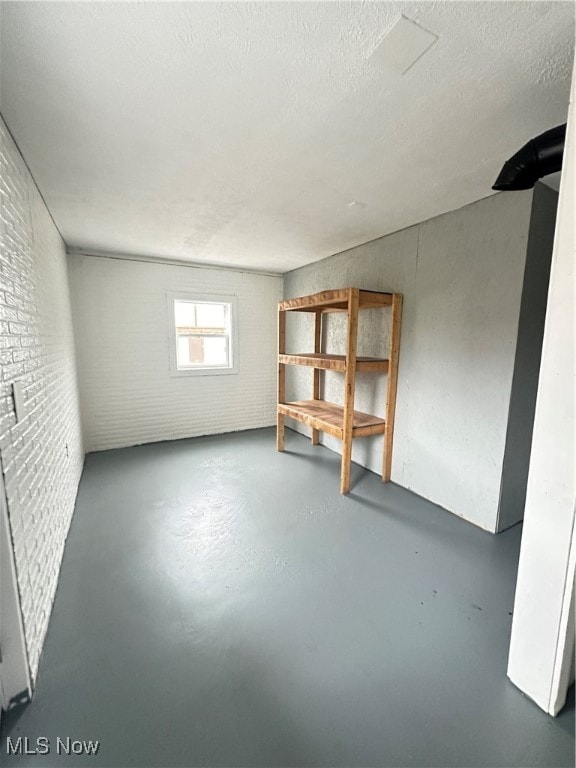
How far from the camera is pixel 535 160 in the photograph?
1.40 metres

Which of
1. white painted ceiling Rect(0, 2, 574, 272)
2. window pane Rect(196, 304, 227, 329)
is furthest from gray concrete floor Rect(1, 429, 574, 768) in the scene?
window pane Rect(196, 304, 227, 329)

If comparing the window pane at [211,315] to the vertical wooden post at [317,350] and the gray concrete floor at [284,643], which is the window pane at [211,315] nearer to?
the vertical wooden post at [317,350]

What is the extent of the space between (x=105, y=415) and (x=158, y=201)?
270cm

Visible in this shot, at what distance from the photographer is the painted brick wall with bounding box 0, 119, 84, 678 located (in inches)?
49.3

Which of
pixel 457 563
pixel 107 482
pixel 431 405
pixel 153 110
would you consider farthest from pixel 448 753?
pixel 107 482

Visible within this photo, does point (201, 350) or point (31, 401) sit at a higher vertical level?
point (201, 350)

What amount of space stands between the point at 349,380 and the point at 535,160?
176 centimetres

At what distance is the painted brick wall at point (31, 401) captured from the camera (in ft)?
4.10

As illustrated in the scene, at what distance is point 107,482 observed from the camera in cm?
302

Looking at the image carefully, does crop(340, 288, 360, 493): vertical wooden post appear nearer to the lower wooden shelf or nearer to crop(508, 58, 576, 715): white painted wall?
the lower wooden shelf

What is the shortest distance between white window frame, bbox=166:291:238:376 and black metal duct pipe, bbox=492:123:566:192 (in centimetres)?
342

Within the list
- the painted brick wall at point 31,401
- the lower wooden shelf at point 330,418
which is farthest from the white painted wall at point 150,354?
the painted brick wall at point 31,401

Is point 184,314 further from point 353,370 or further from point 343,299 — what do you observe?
point 353,370

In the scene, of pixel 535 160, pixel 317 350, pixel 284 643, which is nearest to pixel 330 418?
pixel 317 350
